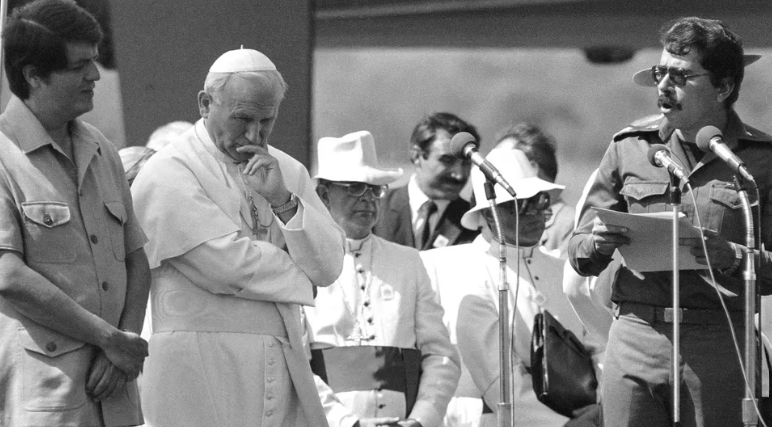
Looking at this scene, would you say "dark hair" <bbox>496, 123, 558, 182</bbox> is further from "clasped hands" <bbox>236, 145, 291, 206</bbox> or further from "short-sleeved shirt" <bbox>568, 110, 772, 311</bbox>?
"clasped hands" <bbox>236, 145, 291, 206</bbox>

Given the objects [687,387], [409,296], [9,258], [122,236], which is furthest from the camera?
[409,296]

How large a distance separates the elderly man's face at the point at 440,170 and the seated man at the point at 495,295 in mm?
840

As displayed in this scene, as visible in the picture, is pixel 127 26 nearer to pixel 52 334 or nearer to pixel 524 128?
pixel 524 128

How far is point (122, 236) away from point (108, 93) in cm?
1067

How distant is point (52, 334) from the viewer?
3793mm

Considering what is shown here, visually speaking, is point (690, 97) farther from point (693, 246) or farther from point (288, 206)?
point (288, 206)

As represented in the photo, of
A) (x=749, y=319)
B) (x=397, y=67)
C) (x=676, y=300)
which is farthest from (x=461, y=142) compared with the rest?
(x=397, y=67)

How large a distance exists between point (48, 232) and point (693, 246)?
6.57 feet

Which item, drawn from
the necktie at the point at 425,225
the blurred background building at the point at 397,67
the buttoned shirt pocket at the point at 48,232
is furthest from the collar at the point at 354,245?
the blurred background building at the point at 397,67

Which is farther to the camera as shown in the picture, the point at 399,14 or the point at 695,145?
the point at 399,14

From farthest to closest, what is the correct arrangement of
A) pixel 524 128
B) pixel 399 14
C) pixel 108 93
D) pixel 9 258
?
pixel 108 93
pixel 399 14
pixel 524 128
pixel 9 258

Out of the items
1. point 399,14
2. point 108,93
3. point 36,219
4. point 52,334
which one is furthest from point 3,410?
point 108,93

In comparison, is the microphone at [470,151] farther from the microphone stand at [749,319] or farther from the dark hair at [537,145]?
the dark hair at [537,145]

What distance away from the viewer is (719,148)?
4.14 metres
